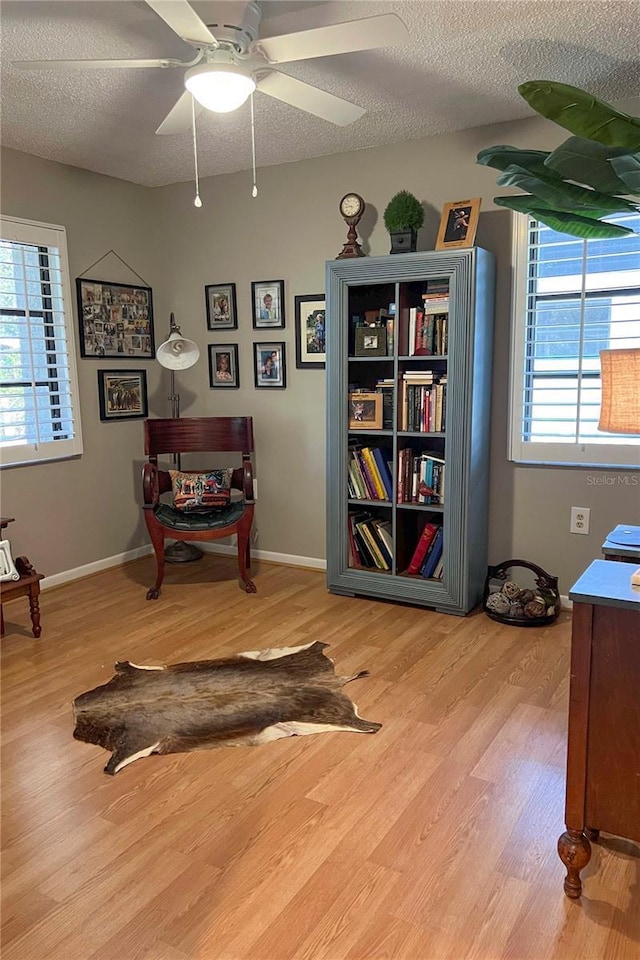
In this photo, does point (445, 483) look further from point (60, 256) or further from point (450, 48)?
point (60, 256)

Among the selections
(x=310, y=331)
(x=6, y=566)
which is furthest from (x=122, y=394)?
(x=6, y=566)

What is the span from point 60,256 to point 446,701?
328cm

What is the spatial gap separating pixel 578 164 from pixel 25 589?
303 centimetres

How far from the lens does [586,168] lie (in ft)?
8.23

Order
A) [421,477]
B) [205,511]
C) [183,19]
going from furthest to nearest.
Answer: [205,511]
[421,477]
[183,19]

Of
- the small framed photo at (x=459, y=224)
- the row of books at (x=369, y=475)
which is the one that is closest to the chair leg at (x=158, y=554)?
the row of books at (x=369, y=475)

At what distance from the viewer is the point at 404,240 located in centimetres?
354

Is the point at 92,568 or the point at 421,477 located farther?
the point at 92,568

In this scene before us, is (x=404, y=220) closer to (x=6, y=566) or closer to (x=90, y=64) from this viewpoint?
(x=90, y=64)

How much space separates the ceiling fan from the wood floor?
7.41ft

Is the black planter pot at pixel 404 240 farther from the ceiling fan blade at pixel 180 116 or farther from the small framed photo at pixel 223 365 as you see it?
the small framed photo at pixel 223 365

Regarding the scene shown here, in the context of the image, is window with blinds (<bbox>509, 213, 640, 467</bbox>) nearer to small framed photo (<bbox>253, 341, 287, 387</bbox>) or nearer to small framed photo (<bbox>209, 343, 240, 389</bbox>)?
small framed photo (<bbox>253, 341, 287, 387</bbox>)

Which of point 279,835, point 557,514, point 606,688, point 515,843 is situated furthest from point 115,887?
point 557,514

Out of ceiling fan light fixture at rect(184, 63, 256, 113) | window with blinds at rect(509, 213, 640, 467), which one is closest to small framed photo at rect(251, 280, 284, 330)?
window with blinds at rect(509, 213, 640, 467)
